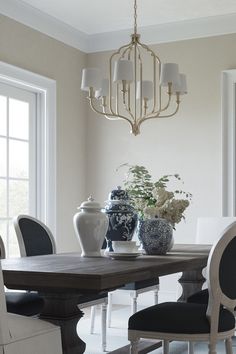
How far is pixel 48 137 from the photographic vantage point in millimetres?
5582

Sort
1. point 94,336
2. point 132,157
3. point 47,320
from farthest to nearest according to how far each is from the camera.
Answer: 1. point 132,157
2. point 94,336
3. point 47,320

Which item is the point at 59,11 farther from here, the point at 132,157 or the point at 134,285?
the point at 134,285

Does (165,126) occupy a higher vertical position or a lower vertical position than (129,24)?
lower

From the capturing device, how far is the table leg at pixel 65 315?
255 cm

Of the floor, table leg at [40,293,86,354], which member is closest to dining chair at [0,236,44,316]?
the floor

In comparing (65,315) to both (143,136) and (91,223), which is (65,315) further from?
(143,136)

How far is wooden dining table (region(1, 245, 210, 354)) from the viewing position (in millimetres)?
2342

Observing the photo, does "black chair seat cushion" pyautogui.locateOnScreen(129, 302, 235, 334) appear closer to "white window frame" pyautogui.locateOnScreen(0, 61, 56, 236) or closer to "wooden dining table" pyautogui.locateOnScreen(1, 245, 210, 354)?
"wooden dining table" pyautogui.locateOnScreen(1, 245, 210, 354)

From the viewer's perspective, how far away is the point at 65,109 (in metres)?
5.88

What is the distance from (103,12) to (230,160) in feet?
5.57

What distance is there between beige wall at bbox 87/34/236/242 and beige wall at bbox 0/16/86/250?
41 cm

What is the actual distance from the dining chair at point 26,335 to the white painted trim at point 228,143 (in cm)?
329

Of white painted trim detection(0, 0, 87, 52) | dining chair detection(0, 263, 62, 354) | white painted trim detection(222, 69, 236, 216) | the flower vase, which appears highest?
white painted trim detection(0, 0, 87, 52)

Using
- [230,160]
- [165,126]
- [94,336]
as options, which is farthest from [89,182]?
[94,336]
